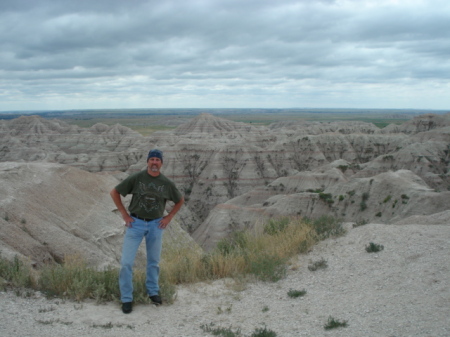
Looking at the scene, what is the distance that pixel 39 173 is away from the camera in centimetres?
1477

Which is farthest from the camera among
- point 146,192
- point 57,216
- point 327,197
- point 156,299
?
point 327,197

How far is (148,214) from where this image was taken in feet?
20.3

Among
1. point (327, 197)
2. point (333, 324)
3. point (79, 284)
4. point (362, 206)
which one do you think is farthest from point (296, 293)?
point (327, 197)

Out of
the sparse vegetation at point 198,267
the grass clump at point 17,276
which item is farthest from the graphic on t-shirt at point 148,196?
the grass clump at point 17,276

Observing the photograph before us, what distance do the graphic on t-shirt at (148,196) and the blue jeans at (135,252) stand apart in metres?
0.23

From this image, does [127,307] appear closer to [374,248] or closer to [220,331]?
[220,331]

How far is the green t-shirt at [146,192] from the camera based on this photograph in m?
6.16

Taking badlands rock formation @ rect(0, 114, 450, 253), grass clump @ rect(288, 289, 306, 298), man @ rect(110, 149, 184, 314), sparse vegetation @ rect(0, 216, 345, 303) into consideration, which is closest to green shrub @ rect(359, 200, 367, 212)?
badlands rock formation @ rect(0, 114, 450, 253)

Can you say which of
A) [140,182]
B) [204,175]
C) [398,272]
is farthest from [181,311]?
[204,175]

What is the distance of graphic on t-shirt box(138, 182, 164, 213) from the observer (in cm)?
616

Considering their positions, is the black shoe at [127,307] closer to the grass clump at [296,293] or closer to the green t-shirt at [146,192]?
the green t-shirt at [146,192]

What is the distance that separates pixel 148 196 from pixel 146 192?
0.23 feet

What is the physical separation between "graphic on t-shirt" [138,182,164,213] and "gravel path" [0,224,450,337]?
154 cm

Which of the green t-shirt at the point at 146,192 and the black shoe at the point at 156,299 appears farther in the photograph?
the black shoe at the point at 156,299
